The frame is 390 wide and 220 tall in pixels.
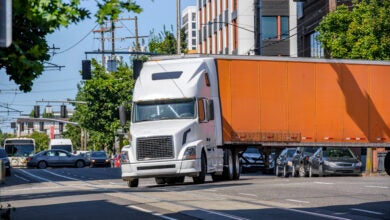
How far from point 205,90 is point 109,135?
179 ft

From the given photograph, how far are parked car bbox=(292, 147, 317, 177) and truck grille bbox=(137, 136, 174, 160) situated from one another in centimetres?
1226

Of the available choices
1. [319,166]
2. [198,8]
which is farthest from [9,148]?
[319,166]

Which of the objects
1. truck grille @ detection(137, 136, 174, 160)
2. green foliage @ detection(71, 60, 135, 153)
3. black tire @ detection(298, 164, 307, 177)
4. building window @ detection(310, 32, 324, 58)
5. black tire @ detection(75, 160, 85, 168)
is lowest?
black tire @ detection(75, 160, 85, 168)

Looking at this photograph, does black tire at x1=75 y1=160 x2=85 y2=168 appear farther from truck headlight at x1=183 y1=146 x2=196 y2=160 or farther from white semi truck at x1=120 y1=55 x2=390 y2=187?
truck headlight at x1=183 y1=146 x2=196 y2=160

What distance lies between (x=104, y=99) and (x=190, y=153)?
53.8m

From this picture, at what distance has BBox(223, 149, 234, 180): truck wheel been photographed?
3459 centimetres

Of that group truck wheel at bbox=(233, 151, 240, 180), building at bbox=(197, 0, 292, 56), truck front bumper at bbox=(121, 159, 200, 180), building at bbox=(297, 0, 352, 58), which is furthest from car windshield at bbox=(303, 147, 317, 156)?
building at bbox=(197, 0, 292, 56)

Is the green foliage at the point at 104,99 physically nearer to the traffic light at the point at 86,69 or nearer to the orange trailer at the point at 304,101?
the traffic light at the point at 86,69

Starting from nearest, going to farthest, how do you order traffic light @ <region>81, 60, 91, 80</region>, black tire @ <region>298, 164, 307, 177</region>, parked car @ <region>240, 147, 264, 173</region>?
black tire @ <region>298, 164, 307, 177</region> < parked car @ <region>240, 147, 264, 173</region> < traffic light @ <region>81, 60, 91, 80</region>

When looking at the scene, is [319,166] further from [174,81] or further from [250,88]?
[174,81]

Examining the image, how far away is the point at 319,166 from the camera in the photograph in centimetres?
4053

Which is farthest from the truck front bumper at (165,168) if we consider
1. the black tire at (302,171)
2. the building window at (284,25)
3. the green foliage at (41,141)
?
the green foliage at (41,141)

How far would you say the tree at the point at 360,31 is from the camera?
42562 millimetres

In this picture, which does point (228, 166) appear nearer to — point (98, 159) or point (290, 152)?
point (290, 152)
